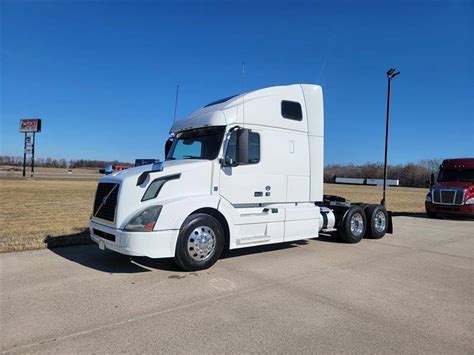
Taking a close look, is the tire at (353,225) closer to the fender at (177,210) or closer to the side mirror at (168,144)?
the fender at (177,210)

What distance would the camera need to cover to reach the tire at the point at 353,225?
9.59 meters

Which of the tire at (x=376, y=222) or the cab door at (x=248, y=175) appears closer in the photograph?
the cab door at (x=248, y=175)

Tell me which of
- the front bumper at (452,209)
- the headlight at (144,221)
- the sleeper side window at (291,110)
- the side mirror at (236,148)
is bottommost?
the front bumper at (452,209)

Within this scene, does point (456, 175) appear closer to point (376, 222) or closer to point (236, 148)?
point (376, 222)

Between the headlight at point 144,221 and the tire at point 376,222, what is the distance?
6643 millimetres

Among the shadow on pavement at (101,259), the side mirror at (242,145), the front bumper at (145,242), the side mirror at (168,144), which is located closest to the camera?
the front bumper at (145,242)

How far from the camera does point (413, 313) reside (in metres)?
4.70

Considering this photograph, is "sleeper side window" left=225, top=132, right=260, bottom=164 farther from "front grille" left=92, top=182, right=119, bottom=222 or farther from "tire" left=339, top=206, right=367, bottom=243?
"tire" left=339, top=206, right=367, bottom=243

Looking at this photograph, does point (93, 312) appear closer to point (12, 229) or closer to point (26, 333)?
point (26, 333)

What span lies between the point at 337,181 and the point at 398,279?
11500cm

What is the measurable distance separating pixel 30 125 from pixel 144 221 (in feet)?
205

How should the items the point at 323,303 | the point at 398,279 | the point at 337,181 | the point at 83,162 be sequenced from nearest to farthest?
the point at 323,303 < the point at 398,279 < the point at 337,181 < the point at 83,162

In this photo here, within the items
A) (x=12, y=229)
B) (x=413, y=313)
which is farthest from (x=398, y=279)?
(x=12, y=229)

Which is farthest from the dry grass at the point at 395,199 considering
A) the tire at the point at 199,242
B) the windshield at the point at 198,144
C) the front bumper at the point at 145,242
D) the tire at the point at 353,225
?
the front bumper at the point at 145,242
